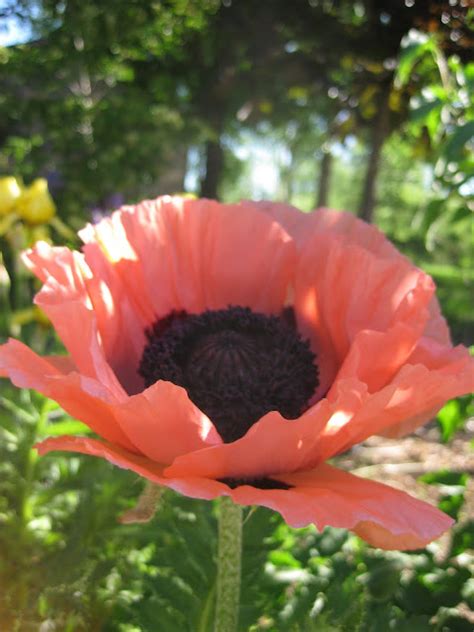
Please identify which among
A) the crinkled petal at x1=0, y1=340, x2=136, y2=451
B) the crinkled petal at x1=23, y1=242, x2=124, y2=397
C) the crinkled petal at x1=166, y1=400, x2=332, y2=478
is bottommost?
the crinkled petal at x1=166, y1=400, x2=332, y2=478

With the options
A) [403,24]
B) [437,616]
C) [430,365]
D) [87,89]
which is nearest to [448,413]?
[437,616]

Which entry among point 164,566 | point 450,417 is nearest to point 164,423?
point 164,566

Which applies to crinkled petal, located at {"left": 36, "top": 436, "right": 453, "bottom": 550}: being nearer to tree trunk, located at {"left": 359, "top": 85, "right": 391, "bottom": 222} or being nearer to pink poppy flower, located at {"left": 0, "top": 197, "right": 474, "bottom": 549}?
pink poppy flower, located at {"left": 0, "top": 197, "right": 474, "bottom": 549}

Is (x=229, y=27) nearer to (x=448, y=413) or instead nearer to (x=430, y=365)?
(x=448, y=413)

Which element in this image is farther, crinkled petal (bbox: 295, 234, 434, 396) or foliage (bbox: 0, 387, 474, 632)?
foliage (bbox: 0, 387, 474, 632)

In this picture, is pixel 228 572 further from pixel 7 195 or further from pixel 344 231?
pixel 7 195

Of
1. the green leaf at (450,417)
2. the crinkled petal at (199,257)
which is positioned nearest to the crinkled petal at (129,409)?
the crinkled petal at (199,257)

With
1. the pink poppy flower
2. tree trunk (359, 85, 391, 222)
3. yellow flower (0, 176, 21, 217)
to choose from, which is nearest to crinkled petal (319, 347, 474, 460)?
the pink poppy flower
